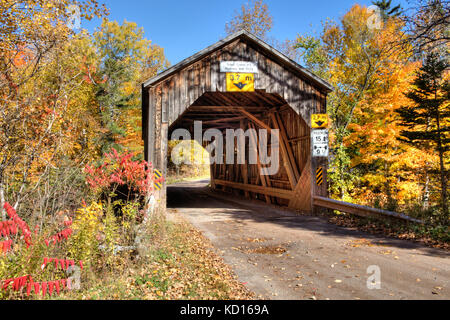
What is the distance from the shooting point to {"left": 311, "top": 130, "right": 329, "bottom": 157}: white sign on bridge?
456 inches

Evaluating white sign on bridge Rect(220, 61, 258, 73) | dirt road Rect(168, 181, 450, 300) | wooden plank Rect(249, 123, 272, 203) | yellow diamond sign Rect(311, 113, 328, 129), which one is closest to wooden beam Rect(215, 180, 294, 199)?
wooden plank Rect(249, 123, 272, 203)

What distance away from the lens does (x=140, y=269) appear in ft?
16.9

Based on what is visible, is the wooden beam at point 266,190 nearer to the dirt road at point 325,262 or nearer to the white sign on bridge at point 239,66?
the dirt road at point 325,262

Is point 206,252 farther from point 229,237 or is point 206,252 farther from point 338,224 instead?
point 338,224

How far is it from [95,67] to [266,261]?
2475cm

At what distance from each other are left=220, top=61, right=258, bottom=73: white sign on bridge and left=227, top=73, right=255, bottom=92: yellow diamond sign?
15 cm

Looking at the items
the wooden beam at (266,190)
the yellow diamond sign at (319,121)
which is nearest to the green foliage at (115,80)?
the wooden beam at (266,190)

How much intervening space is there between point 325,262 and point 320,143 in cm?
675

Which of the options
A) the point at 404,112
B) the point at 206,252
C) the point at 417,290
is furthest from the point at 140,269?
the point at 404,112

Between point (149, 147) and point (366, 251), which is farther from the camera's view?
point (149, 147)

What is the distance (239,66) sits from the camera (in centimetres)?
Result: 1167

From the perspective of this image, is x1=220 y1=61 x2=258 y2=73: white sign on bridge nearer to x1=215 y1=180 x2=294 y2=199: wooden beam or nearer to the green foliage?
x1=215 y1=180 x2=294 y2=199: wooden beam

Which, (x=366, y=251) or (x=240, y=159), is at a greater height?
(x=240, y=159)

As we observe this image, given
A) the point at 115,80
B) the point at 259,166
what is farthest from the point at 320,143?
the point at 115,80
